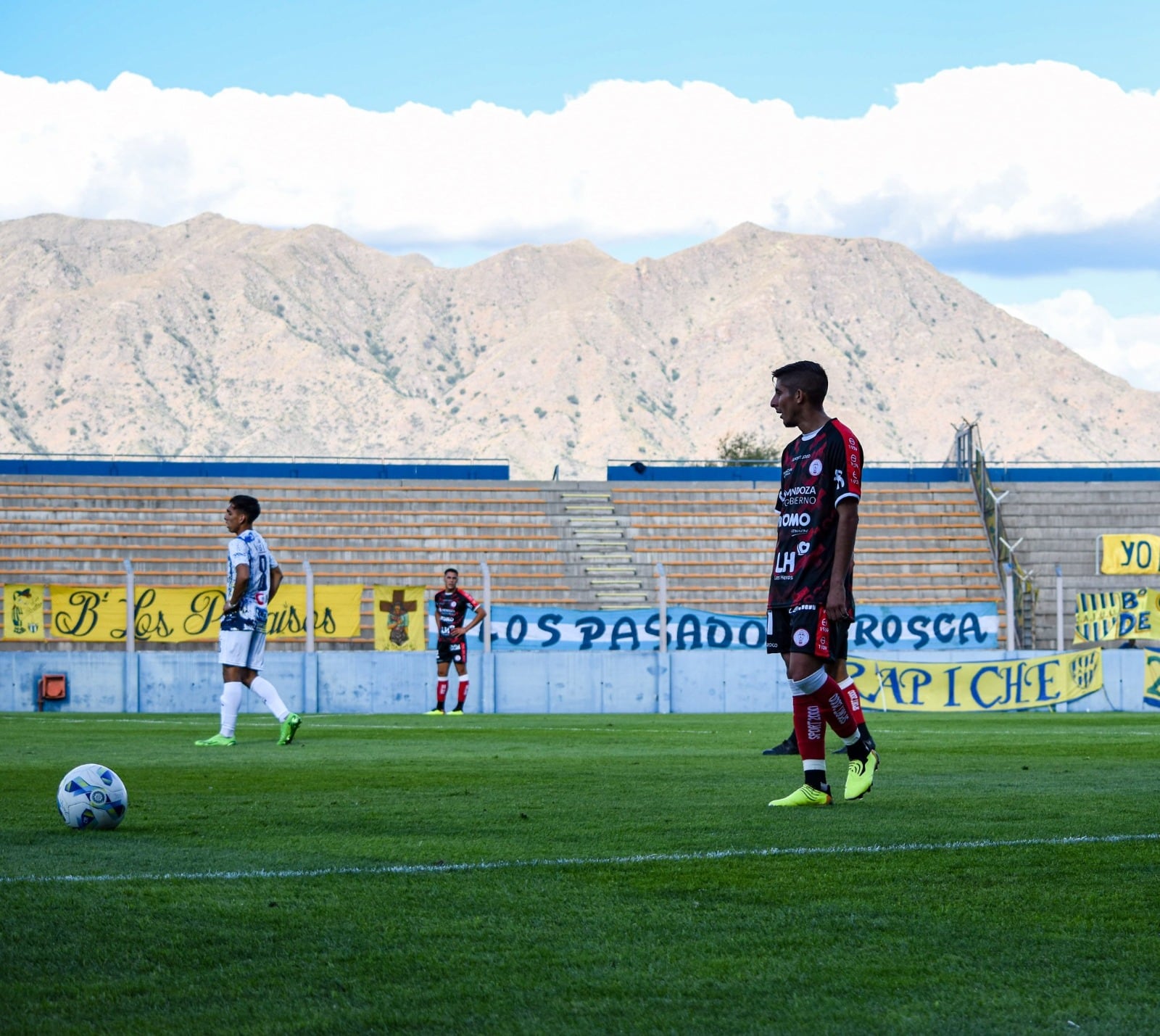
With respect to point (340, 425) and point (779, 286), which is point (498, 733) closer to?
point (340, 425)

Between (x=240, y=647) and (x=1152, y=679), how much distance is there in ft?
50.8

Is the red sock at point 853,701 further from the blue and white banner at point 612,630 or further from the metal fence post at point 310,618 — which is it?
the blue and white banner at point 612,630

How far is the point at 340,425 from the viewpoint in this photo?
469ft

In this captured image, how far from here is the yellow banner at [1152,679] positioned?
76.7ft

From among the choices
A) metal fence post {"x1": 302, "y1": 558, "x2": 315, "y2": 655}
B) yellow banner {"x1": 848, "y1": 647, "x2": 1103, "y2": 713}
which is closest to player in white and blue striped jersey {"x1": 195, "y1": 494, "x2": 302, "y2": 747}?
metal fence post {"x1": 302, "y1": 558, "x2": 315, "y2": 655}

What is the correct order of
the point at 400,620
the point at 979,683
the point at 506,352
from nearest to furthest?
the point at 979,683
the point at 400,620
the point at 506,352

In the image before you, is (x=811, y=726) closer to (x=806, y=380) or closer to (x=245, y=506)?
(x=806, y=380)

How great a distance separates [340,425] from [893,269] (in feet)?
237

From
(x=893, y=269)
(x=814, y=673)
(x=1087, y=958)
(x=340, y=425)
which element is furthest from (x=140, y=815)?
(x=893, y=269)

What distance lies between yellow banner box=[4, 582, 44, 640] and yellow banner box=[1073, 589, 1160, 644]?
1616 centimetres

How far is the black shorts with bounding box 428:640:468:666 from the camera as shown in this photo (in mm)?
20422

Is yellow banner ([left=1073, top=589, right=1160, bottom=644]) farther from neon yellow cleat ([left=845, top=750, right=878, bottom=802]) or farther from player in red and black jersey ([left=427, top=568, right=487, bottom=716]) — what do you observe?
neon yellow cleat ([left=845, top=750, right=878, bottom=802])

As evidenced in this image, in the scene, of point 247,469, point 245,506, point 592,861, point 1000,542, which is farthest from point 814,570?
→ point 247,469

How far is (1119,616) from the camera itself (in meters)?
25.0
